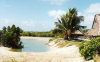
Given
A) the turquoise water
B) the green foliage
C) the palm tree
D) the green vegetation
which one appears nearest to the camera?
the green foliage

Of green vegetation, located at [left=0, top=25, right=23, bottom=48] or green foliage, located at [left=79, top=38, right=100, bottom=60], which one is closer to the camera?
green foliage, located at [left=79, top=38, right=100, bottom=60]

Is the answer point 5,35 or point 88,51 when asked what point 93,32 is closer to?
point 88,51

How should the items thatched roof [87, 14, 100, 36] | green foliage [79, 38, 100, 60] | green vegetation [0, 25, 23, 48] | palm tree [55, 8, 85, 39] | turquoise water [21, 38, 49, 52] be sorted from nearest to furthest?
A: green foliage [79, 38, 100, 60] → thatched roof [87, 14, 100, 36] → turquoise water [21, 38, 49, 52] → green vegetation [0, 25, 23, 48] → palm tree [55, 8, 85, 39]

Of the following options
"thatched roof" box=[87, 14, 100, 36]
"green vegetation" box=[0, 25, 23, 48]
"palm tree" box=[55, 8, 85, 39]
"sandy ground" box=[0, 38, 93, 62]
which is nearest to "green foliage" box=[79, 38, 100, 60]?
"sandy ground" box=[0, 38, 93, 62]

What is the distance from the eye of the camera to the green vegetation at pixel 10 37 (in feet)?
98.2

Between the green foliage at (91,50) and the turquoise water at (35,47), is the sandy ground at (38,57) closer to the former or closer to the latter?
the green foliage at (91,50)

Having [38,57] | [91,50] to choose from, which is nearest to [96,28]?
[91,50]

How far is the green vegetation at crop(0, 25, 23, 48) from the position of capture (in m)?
29.9

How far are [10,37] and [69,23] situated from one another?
12.9 meters

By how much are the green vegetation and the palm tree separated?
1053cm

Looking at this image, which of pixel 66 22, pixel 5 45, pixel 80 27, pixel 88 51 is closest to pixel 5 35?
pixel 5 45

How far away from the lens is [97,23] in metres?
23.8

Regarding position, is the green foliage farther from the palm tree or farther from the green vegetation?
the palm tree

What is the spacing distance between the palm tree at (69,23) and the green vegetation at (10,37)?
10.5 m
